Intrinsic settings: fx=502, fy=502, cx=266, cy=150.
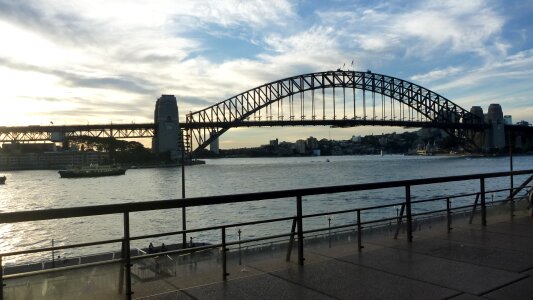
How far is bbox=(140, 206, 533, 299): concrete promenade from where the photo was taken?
4.38 m

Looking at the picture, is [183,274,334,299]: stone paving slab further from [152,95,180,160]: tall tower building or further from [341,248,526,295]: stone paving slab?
[152,95,180,160]: tall tower building

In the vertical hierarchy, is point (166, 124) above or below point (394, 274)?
above

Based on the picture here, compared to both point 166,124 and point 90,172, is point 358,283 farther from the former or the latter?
point 166,124

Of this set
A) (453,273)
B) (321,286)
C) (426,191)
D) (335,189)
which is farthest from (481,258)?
(426,191)

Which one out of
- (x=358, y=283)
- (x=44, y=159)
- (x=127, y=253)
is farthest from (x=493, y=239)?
(x=44, y=159)

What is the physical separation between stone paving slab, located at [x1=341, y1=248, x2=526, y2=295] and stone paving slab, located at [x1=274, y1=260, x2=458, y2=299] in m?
0.17

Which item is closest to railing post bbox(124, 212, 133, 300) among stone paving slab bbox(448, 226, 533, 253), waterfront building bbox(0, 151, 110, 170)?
stone paving slab bbox(448, 226, 533, 253)

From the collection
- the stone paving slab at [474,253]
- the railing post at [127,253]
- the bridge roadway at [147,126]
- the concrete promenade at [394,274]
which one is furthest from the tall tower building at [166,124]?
the railing post at [127,253]

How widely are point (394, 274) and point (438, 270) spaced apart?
51 centimetres

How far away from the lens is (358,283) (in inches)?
185

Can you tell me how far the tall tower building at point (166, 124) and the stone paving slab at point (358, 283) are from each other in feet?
406

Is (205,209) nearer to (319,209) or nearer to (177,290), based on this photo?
(319,209)

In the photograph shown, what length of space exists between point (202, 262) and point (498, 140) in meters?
158

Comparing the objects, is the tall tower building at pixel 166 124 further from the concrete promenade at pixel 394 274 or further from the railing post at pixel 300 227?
the railing post at pixel 300 227
